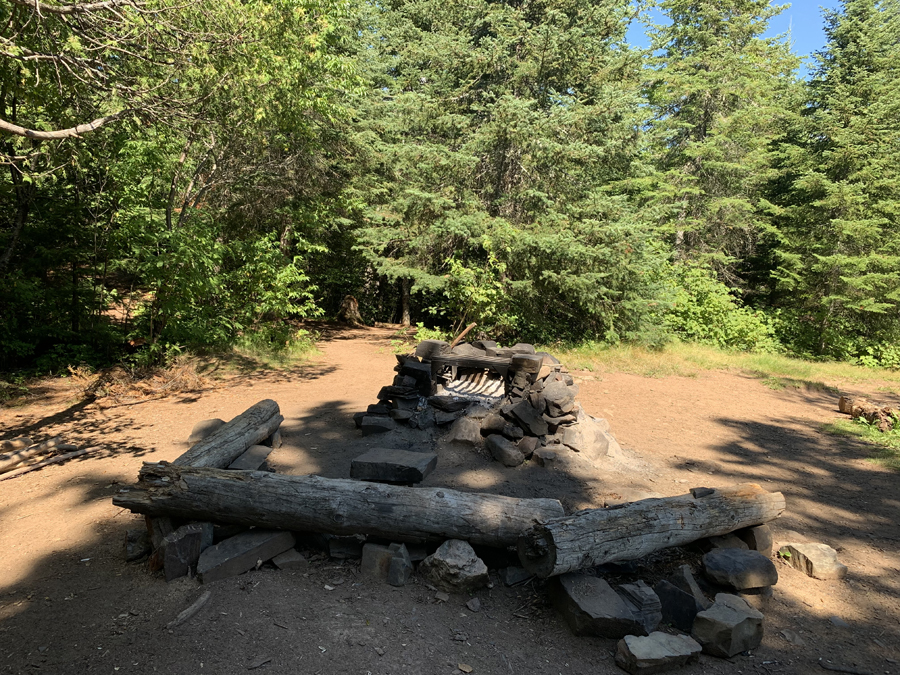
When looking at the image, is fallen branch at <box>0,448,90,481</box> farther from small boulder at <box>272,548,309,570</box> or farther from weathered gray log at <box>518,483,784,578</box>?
weathered gray log at <box>518,483,784,578</box>

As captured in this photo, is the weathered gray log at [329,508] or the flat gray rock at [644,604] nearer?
the flat gray rock at [644,604]

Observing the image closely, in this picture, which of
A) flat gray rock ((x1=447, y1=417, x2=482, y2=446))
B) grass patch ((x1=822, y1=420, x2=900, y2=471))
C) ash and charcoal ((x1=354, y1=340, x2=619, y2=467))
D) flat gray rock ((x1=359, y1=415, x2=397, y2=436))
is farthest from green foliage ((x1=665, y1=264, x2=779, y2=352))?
flat gray rock ((x1=359, y1=415, x2=397, y2=436))

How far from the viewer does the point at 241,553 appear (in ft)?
11.3

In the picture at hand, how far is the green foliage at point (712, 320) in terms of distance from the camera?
577 inches

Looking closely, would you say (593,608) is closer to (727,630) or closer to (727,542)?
(727,630)

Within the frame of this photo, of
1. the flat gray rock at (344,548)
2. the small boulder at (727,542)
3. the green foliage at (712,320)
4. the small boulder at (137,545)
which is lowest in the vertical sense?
the small boulder at (137,545)

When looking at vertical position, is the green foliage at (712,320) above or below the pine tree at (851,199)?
below

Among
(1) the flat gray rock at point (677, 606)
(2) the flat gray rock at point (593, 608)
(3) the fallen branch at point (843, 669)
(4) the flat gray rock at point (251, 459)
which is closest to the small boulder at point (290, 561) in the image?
(4) the flat gray rock at point (251, 459)

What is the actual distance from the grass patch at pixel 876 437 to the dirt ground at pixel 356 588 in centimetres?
24

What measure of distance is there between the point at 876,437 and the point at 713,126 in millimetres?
14495

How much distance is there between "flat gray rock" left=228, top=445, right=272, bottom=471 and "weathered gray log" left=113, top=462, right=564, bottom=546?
0.95 meters

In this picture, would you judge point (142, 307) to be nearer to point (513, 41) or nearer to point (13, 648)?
point (13, 648)

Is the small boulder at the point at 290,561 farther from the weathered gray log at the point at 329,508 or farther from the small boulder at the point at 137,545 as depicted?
the small boulder at the point at 137,545

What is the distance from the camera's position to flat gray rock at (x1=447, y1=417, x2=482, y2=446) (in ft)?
19.4
